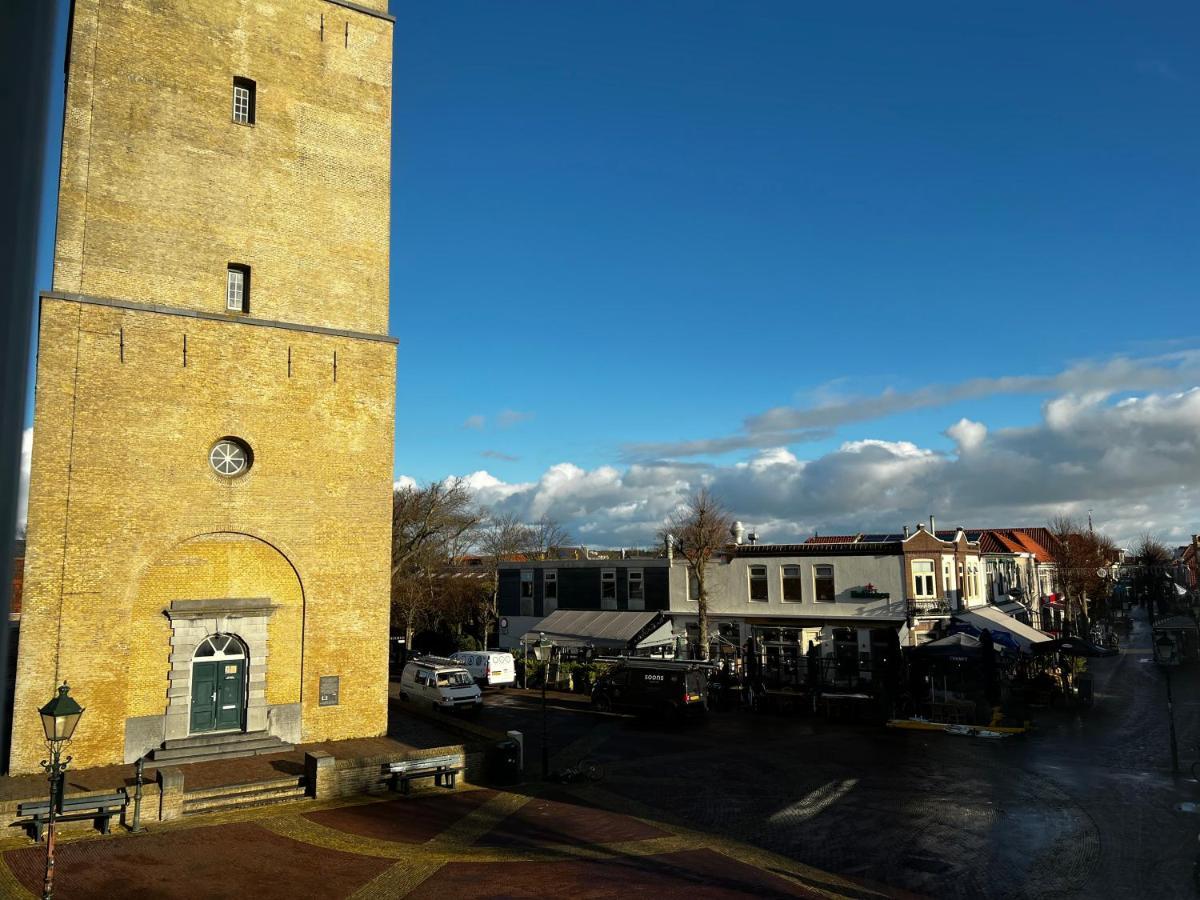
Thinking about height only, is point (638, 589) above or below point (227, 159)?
below

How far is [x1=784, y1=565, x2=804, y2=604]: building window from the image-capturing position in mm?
39750

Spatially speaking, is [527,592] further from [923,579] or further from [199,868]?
[199,868]

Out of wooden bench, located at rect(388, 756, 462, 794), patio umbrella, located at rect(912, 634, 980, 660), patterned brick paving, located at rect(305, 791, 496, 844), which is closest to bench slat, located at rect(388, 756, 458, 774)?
wooden bench, located at rect(388, 756, 462, 794)

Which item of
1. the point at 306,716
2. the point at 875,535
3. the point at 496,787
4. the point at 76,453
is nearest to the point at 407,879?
the point at 496,787

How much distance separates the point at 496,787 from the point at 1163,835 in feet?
46.8

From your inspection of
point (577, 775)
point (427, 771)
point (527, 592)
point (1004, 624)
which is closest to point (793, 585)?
point (1004, 624)

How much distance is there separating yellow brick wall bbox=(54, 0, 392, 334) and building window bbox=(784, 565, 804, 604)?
927 inches

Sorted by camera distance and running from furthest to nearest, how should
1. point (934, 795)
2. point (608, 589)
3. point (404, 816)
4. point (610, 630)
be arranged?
1. point (608, 589)
2. point (610, 630)
3. point (934, 795)
4. point (404, 816)

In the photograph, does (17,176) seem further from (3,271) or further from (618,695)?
(618,695)

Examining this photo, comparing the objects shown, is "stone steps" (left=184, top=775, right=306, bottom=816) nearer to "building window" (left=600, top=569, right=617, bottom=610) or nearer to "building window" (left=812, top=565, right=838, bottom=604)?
"building window" (left=812, top=565, right=838, bottom=604)

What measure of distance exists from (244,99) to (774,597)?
1180 inches

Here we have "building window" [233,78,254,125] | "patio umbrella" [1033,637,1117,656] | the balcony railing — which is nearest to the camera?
"building window" [233,78,254,125]

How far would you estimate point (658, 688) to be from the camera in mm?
30172

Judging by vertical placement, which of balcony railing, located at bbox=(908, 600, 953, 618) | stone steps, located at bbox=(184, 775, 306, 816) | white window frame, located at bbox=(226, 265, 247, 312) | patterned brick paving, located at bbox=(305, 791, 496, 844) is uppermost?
white window frame, located at bbox=(226, 265, 247, 312)
